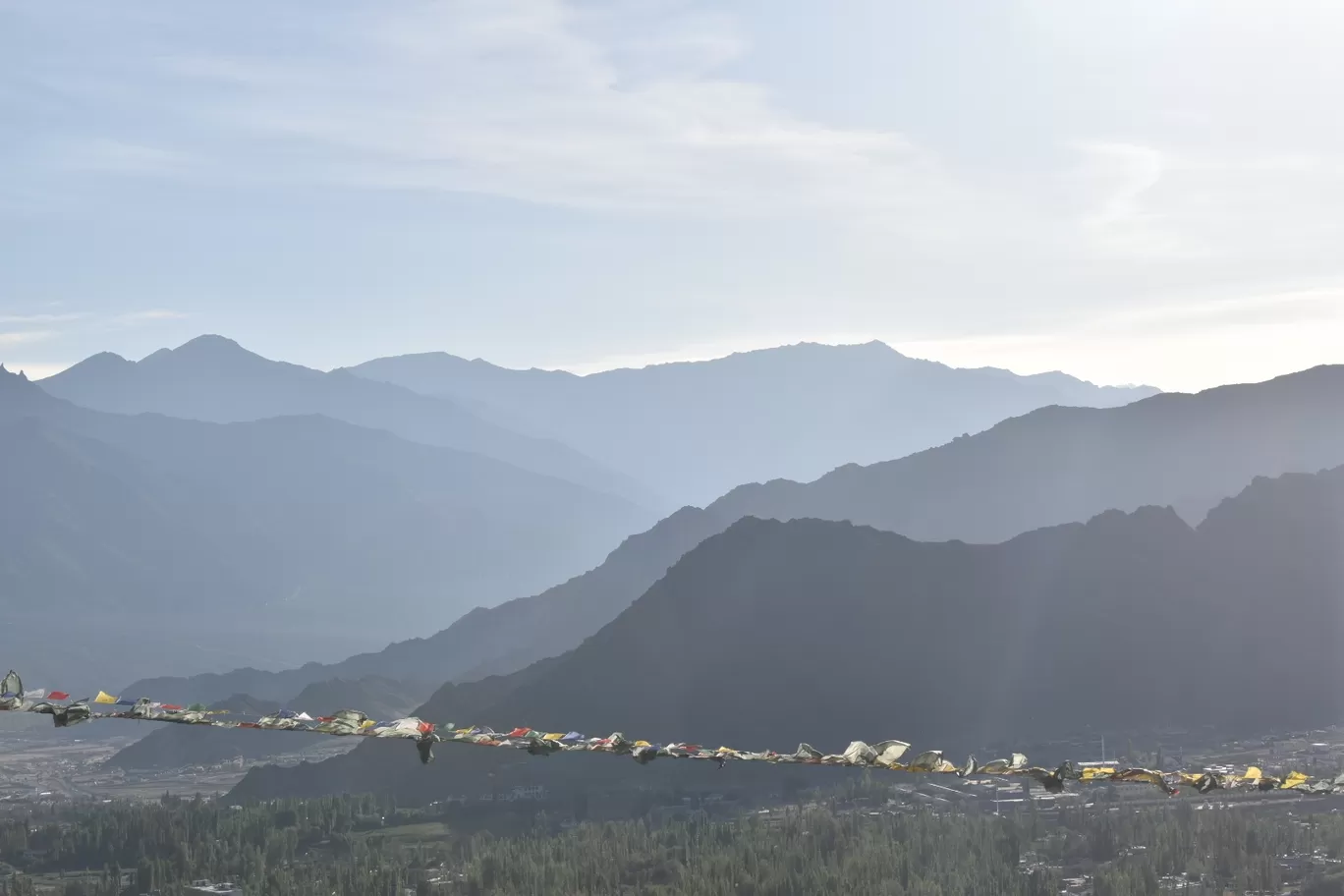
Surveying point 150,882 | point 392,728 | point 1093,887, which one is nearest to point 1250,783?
point 392,728

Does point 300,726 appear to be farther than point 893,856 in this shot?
No

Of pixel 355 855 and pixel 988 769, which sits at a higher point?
pixel 988 769

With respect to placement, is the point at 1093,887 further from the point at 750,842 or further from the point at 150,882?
the point at 150,882

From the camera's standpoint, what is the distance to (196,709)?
35.3 meters

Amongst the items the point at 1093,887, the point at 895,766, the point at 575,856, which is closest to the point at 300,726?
the point at 895,766

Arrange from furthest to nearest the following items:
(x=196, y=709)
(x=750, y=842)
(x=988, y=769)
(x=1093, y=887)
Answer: (x=750, y=842), (x=1093, y=887), (x=196, y=709), (x=988, y=769)

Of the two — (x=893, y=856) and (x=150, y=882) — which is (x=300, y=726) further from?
(x=150, y=882)

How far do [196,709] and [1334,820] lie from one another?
629 ft

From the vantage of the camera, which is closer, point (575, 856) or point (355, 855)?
point (575, 856)

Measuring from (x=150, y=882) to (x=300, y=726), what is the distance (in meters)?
181

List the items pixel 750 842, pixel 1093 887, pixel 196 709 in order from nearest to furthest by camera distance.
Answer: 1. pixel 196 709
2. pixel 1093 887
3. pixel 750 842

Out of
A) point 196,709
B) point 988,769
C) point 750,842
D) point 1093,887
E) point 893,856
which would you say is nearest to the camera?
point 988,769

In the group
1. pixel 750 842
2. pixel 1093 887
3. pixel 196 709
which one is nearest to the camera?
pixel 196 709

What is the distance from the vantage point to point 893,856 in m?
176
